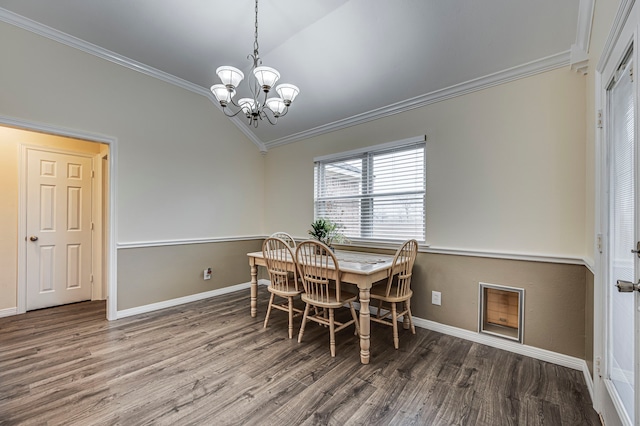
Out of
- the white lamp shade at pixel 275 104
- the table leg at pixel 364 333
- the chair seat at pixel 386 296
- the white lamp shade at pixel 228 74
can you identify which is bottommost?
the table leg at pixel 364 333

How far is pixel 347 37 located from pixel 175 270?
11.4 ft

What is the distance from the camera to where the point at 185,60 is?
322 centimetres

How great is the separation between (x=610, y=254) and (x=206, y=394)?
8.47 feet

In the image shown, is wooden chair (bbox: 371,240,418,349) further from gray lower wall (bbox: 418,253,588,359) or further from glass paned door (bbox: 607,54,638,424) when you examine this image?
glass paned door (bbox: 607,54,638,424)

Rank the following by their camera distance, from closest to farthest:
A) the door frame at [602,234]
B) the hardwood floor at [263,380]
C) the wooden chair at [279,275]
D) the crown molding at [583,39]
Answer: the door frame at [602,234] → the hardwood floor at [263,380] → the crown molding at [583,39] → the wooden chair at [279,275]

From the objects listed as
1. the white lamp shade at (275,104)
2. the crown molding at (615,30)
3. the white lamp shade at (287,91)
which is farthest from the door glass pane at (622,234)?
the white lamp shade at (275,104)

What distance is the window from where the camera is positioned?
3.05m

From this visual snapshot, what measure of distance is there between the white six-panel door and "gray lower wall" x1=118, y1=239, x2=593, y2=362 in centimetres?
113

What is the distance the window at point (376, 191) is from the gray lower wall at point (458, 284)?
0.48m

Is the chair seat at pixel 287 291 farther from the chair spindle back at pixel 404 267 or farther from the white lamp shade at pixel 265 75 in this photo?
the white lamp shade at pixel 265 75

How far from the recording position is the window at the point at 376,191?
10.0ft

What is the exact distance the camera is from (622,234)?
1334mm

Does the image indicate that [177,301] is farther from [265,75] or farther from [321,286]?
[265,75]

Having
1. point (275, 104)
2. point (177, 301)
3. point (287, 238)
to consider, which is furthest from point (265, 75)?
point (177, 301)
